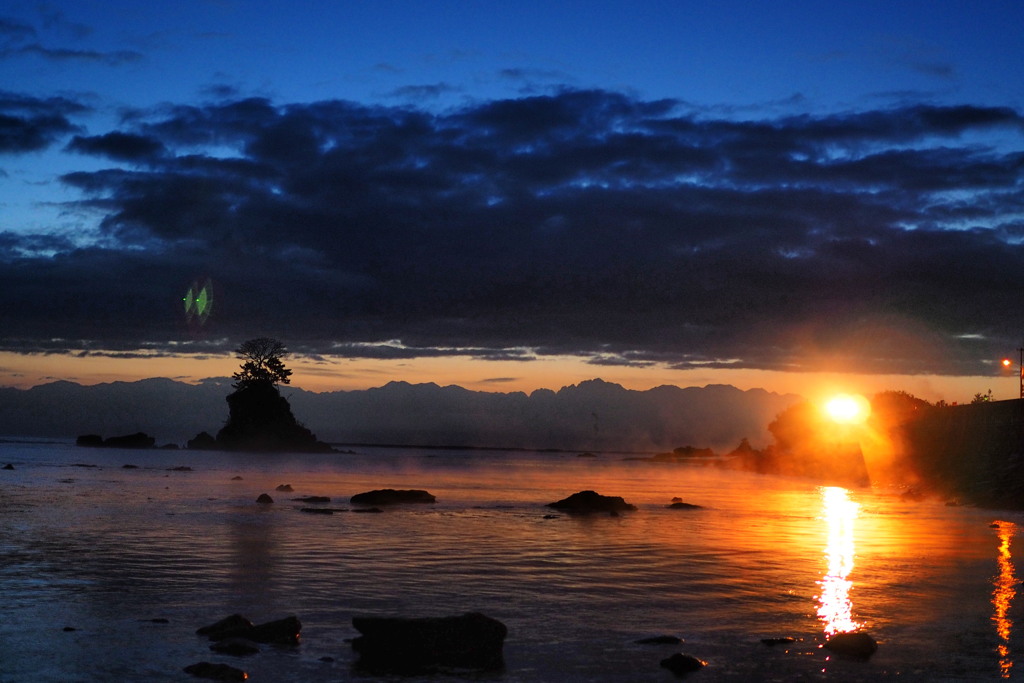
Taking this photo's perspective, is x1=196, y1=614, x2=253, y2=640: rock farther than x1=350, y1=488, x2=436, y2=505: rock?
No

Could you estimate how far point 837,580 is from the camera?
1060 inches

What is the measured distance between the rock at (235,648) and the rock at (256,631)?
0.61 m

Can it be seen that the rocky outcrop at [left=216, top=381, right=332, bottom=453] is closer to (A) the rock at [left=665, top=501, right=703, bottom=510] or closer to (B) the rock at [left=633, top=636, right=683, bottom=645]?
(A) the rock at [left=665, top=501, right=703, bottom=510]

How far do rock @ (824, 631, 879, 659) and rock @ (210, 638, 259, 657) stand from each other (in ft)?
35.2

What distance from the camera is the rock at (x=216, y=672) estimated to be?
1405cm

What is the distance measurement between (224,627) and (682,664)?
28.3 ft

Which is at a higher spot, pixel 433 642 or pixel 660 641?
pixel 433 642

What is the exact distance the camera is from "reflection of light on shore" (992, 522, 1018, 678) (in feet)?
54.1

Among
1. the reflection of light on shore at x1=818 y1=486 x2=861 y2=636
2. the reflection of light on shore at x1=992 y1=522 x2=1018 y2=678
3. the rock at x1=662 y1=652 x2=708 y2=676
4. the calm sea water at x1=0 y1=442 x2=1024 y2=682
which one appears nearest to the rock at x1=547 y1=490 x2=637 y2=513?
the calm sea water at x1=0 y1=442 x2=1024 y2=682

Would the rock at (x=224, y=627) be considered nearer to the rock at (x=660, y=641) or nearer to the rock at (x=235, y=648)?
the rock at (x=235, y=648)

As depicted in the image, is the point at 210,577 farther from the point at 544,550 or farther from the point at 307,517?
the point at 307,517

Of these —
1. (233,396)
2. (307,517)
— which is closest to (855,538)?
(307,517)

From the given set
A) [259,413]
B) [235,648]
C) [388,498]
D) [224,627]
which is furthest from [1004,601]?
[259,413]

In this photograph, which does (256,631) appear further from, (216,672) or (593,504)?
(593,504)
